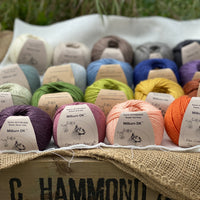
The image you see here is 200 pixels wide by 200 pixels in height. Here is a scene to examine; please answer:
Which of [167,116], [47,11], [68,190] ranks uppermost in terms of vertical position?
[47,11]

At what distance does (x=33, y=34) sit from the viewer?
4.58 ft

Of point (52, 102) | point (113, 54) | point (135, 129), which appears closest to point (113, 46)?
point (113, 54)

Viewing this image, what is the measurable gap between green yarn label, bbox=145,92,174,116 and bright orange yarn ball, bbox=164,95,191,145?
8 cm

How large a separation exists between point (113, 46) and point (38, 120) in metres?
0.64

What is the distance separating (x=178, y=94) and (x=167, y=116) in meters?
0.16

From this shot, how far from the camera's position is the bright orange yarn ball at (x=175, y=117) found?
28.7 inches

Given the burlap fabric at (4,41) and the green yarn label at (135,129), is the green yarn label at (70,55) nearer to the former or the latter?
the burlap fabric at (4,41)

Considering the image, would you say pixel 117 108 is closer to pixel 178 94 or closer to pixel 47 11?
pixel 178 94

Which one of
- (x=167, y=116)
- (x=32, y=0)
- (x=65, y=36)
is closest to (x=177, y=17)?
(x=65, y=36)

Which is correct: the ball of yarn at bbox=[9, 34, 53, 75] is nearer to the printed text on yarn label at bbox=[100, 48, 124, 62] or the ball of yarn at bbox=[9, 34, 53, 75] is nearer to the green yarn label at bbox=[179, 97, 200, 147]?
the printed text on yarn label at bbox=[100, 48, 124, 62]

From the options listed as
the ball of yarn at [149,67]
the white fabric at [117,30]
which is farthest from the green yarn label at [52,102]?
the white fabric at [117,30]

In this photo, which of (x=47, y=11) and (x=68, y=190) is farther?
(x=47, y=11)

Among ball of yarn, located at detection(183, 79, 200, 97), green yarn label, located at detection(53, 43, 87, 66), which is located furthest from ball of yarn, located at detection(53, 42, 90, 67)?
ball of yarn, located at detection(183, 79, 200, 97)

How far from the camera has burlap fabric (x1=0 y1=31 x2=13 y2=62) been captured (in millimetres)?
1310
